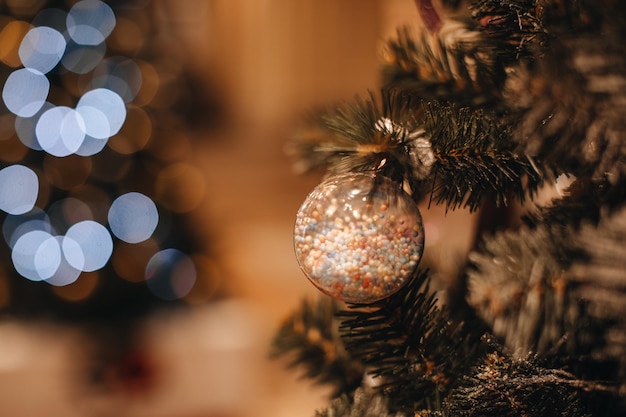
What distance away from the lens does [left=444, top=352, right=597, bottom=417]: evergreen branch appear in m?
0.33

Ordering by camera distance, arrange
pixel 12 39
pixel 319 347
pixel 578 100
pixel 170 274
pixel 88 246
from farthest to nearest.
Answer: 1. pixel 170 274
2. pixel 88 246
3. pixel 12 39
4. pixel 319 347
5. pixel 578 100

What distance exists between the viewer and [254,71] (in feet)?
6.08

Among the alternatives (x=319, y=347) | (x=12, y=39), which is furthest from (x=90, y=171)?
(x=319, y=347)

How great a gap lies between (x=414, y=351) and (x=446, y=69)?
0.65 ft

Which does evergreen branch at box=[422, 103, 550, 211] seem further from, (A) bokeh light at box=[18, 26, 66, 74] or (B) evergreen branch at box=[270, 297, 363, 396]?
(A) bokeh light at box=[18, 26, 66, 74]

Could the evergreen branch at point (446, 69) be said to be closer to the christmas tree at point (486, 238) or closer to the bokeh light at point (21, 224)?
the christmas tree at point (486, 238)

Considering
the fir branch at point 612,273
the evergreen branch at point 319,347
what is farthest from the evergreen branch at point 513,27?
the evergreen branch at point 319,347

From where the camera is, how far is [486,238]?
0.42 metres

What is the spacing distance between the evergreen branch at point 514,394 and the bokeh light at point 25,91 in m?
1.03

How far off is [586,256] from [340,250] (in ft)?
0.50

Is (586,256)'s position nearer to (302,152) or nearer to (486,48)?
(486,48)

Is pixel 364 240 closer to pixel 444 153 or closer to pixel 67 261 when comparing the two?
pixel 444 153

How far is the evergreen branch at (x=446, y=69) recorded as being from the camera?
1.27ft

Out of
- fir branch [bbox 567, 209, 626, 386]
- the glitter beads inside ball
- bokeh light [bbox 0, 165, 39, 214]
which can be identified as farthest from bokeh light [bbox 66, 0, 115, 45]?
fir branch [bbox 567, 209, 626, 386]
